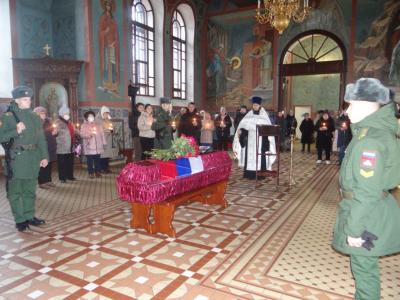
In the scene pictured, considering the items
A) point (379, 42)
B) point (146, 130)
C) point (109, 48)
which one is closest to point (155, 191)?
point (146, 130)

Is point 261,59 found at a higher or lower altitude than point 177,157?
higher

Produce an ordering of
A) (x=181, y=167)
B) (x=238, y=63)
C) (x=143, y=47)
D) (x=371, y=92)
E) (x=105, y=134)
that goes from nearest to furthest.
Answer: (x=371, y=92)
(x=181, y=167)
(x=105, y=134)
(x=143, y=47)
(x=238, y=63)

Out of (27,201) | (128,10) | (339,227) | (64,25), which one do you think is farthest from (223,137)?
(339,227)

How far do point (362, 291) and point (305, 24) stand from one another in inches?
508

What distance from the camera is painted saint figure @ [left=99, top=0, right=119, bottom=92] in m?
9.43

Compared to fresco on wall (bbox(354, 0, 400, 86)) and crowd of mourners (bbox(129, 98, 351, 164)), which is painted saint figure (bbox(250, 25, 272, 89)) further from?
fresco on wall (bbox(354, 0, 400, 86))

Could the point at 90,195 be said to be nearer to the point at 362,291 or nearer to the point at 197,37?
the point at 362,291

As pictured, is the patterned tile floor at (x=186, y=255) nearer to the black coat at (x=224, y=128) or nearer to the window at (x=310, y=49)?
the black coat at (x=224, y=128)

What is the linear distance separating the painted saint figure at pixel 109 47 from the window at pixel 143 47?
1.64m

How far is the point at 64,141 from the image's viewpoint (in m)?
7.00

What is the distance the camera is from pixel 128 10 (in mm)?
10453

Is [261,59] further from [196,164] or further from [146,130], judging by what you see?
[196,164]

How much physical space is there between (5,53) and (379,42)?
11.9 metres

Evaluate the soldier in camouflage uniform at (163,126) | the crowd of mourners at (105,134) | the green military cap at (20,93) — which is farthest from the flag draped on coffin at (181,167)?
the soldier in camouflage uniform at (163,126)
